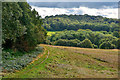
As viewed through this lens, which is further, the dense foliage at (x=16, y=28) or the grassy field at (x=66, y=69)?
the dense foliage at (x=16, y=28)

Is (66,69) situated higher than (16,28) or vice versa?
(16,28)

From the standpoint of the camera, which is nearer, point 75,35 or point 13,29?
point 13,29

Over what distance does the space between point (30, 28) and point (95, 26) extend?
12204 cm

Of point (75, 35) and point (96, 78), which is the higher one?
point (75, 35)

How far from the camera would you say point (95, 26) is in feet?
481

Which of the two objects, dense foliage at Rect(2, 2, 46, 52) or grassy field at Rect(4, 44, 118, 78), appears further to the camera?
dense foliage at Rect(2, 2, 46, 52)

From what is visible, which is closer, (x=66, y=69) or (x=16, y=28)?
(x=66, y=69)

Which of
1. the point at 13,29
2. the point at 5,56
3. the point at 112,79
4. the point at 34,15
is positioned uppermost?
the point at 34,15

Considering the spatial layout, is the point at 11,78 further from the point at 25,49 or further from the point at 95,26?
the point at 95,26

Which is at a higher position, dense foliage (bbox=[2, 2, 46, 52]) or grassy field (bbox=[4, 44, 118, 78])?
dense foliage (bbox=[2, 2, 46, 52])

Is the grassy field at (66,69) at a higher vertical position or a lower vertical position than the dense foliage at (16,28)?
lower

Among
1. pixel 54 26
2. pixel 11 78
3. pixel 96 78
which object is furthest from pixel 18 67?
pixel 54 26

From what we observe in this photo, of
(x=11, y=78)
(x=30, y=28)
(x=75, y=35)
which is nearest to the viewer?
(x=11, y=78)

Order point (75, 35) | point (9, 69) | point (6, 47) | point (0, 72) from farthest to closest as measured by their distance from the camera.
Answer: point (75, 35), point (6, 47), point (9, 69), point (0, 72)
